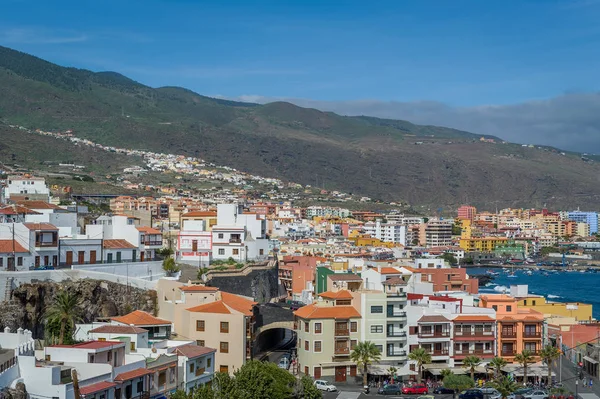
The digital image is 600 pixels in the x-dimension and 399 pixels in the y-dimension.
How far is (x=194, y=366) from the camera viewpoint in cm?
3203

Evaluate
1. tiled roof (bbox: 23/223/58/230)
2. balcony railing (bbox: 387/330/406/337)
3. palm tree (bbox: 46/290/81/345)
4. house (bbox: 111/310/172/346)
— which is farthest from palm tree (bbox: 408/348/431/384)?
tiled roof (bbox: 23/223/58/230)

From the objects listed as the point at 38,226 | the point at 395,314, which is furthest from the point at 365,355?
the point at 38,226

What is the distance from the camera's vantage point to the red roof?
81.3 ft

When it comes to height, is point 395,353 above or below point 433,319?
below

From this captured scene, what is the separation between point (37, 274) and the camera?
3841 cm

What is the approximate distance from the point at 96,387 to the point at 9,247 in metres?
15.9

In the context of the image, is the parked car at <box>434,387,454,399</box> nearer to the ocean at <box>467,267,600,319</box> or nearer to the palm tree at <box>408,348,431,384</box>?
the palm tree at <box>408,348,431,384</box>

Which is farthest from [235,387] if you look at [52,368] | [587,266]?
[587,266]

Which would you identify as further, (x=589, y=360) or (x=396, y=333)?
(x=589, y=360)

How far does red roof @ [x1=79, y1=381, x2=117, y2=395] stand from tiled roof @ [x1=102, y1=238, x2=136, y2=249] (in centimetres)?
1987

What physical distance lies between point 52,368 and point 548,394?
20.9 metres

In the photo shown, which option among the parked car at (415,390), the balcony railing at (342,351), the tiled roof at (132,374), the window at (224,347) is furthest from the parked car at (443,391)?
the tiled roof at (132,374)

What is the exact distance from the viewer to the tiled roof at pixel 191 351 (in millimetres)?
31594

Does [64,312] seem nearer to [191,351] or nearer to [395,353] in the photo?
[191,351]
